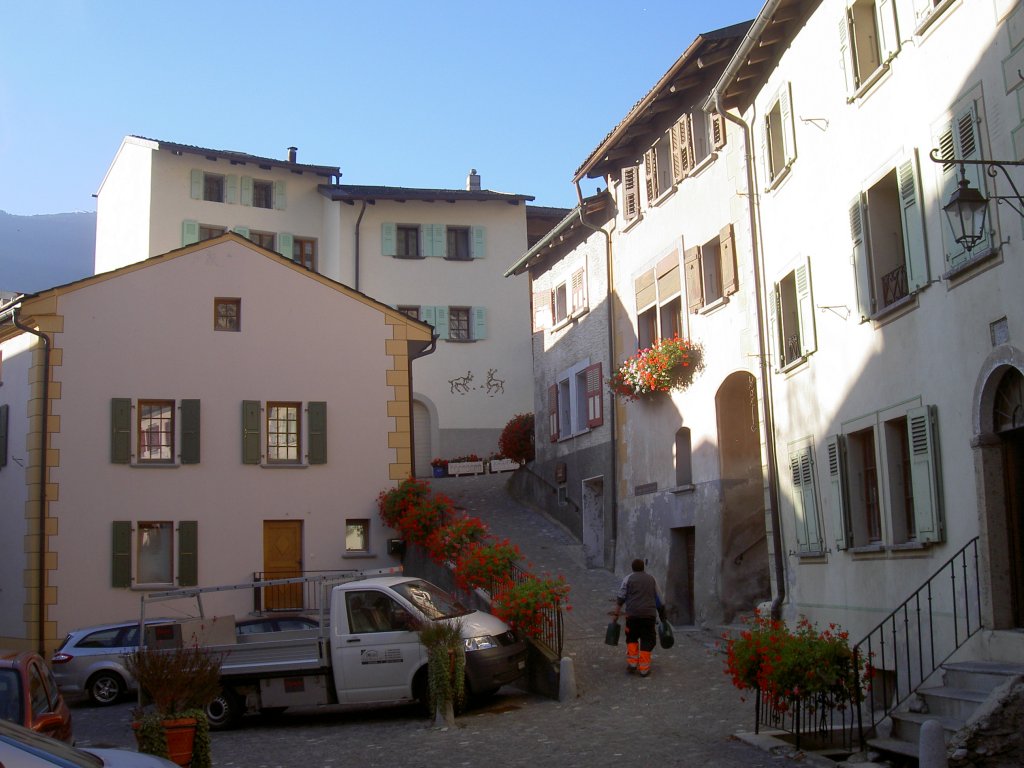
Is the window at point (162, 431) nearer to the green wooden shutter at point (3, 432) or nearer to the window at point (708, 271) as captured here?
the green wooden shutter at point (3, 432)

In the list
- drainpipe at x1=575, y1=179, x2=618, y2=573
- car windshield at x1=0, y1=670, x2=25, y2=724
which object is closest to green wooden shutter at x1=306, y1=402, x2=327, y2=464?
drainpipe at x1=575, y1=179, x2=618, y2=573

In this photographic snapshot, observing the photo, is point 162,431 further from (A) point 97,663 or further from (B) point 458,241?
(B) point 458,241

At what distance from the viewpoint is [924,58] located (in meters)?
12.1

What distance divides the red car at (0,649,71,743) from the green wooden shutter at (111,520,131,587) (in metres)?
12.9

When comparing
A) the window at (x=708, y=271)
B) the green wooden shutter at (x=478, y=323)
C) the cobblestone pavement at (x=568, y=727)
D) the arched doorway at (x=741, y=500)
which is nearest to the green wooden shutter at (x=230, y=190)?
the green wooden shutter at (x=478, y=323)

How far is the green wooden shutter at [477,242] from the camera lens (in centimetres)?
3812

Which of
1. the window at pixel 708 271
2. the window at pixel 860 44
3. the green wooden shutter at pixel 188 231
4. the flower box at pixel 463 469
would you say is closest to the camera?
the window at pixel 860 44

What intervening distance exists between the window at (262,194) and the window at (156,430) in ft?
52.6

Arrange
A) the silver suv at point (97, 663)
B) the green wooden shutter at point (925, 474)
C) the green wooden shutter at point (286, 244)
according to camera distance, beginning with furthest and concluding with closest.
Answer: the green wooden shutter at point (286, 244) → the silver suv at point (97, 663) → the green wooden shutter at point (925, 474)

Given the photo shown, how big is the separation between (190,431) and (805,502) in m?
12.5

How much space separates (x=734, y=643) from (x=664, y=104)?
1233 centimetres

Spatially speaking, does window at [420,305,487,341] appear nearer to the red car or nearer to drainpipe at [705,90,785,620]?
drainpipe at [705,90,785,620]

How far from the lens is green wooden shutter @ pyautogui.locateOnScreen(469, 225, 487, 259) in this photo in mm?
38125

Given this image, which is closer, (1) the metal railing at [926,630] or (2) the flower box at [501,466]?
(1) the metal railing at [926,630]
